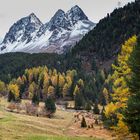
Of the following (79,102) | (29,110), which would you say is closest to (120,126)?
(29,110)

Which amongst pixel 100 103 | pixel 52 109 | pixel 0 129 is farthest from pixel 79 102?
pixel 0 129

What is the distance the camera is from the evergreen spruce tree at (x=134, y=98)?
3719 cm

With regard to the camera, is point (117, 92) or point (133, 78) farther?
point (117, 92)

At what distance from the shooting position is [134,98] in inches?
1483

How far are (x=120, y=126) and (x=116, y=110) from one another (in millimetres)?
1988

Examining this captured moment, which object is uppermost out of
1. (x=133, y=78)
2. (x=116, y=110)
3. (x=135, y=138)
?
(x=133, y=78)

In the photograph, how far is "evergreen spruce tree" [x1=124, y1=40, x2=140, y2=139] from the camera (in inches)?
1464

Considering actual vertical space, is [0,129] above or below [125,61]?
below

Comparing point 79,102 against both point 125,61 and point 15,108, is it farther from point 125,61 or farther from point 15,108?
point 125,61

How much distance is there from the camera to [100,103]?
190m

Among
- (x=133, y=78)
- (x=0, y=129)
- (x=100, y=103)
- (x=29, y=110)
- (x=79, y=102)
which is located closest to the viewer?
(x=133, y=78)

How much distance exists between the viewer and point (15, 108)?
131375mm

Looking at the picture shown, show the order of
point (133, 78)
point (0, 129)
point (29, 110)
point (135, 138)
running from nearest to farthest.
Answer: point (133, 78)
point (135, 138)
point (0, 129)
point (29, 110)

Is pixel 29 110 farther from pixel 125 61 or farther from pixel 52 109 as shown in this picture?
pixel 125 61
